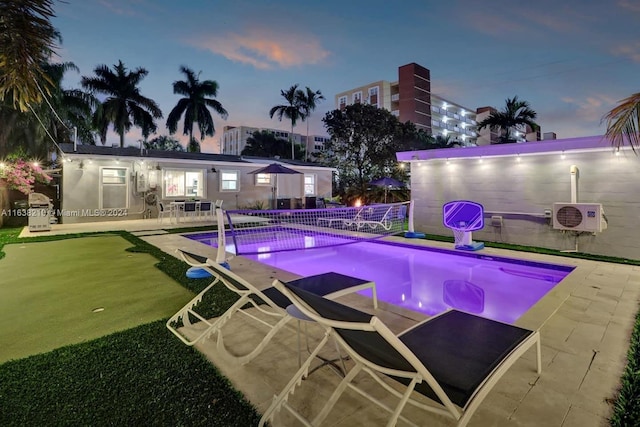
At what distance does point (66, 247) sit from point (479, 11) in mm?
16918

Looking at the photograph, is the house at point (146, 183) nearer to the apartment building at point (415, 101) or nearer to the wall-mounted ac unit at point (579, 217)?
the wall-mounted ac unit at point (579, 217)

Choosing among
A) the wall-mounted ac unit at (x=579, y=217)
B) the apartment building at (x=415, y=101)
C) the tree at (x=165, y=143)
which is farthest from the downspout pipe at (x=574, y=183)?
the tree at (x=165, y=143)

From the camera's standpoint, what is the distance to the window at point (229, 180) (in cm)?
1705

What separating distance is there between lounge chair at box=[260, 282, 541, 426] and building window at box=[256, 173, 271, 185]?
16589 millimetres

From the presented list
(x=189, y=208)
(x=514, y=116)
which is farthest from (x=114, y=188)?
(x=514, y=116)

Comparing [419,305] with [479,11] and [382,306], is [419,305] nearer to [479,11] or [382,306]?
[382,306]

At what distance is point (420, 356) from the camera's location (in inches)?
79.0

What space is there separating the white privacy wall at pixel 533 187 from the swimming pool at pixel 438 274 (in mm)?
2681

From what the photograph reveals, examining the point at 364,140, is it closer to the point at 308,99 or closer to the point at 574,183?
the point at 308,99

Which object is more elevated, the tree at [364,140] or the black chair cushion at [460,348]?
the tree at [364,140]

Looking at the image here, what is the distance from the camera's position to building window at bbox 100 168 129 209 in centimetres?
1406

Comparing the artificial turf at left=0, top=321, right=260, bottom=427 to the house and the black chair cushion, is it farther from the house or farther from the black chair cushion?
the house

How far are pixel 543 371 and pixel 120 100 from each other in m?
30.1

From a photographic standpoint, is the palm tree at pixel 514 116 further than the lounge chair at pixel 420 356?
Yes
